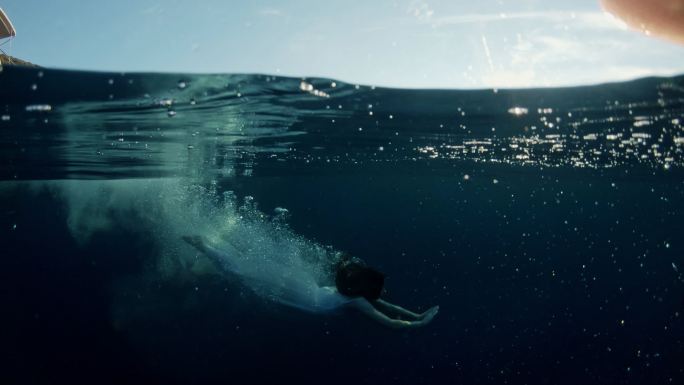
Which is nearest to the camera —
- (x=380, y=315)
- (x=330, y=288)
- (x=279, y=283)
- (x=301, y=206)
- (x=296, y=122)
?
(x=380, y=315)

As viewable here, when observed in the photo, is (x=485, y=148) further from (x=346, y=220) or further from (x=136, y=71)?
(x=346, y=220)

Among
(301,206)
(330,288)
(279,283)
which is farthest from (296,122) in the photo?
(301,206)

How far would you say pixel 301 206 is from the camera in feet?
213

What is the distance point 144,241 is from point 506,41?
35.8 m

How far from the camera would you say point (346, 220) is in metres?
90.3

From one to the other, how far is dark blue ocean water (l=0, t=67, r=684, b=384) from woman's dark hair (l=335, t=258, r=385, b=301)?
85 cm

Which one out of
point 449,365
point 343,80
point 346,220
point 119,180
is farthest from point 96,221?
point 346,220

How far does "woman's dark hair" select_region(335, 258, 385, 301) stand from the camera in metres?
9.77

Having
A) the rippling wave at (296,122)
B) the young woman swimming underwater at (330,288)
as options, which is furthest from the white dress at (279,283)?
the rippling wave at (296,122)

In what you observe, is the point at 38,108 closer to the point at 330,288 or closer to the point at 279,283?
the point at 279,283

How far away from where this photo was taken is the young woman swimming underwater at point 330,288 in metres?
9.75

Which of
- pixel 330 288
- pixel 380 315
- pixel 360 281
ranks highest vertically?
pixel 360 281

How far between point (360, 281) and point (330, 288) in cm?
171

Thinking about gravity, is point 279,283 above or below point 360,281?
A: below
